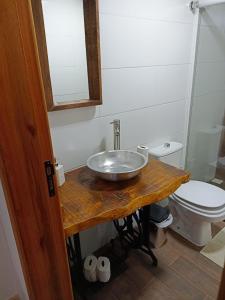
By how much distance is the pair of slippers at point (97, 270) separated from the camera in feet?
4.77

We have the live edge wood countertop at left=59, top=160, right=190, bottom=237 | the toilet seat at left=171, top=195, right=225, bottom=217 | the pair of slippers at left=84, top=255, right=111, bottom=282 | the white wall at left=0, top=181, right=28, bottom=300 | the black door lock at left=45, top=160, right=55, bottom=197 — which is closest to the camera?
the black door lock at left=45, top=160, right=55, bottom=197

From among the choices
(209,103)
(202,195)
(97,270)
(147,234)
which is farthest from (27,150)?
(209,103)

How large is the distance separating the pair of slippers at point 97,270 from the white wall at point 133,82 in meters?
0.21

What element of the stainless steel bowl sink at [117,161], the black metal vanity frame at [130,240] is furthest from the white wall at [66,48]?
the black metal vanity frame at [130,240]

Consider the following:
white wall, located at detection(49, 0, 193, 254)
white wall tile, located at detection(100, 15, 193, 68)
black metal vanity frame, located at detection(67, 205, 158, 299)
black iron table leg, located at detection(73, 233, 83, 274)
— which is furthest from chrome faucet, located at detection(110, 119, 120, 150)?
black iron table leg, located at detection(73, 233, 83, 274)

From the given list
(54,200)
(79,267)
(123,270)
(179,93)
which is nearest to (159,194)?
(54,200)

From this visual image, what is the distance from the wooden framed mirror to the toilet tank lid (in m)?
0.69

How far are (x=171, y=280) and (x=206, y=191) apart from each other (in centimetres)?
73

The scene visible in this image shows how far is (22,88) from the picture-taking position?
65cm

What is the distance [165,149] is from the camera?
1.87 meters

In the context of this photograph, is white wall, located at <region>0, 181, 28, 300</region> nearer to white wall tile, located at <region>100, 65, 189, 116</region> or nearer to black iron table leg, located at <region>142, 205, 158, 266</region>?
black iron table leg, located at <region>142, 205, 158, 266</region>

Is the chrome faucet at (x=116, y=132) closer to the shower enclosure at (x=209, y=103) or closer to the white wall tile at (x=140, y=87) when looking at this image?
the white wall tile at (x=140, y=87)

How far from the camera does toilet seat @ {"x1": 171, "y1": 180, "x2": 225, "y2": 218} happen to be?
1627mm

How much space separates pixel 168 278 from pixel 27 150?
140 cm
